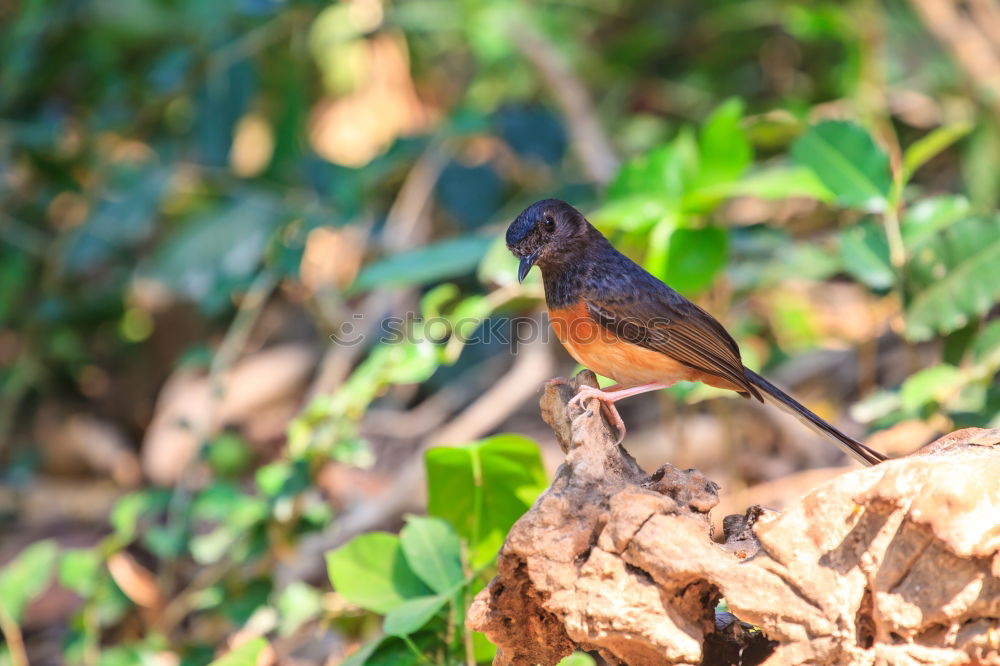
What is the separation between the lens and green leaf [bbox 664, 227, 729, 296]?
3.75 metres

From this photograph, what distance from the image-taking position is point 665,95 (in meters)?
7.18

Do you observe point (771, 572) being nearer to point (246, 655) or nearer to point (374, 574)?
point (374, 574)

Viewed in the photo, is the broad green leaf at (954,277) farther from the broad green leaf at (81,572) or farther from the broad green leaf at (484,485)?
the broad green leaf at (81,572)

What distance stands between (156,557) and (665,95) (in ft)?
15.9

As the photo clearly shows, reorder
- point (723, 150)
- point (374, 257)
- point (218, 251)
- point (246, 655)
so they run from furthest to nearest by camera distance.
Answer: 1. point (374, 257)
2. point (218, 251)
3. point (723, 150)
4. point (246, 655)

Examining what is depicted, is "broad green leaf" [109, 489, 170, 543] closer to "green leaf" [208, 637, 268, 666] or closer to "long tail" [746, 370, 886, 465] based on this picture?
"green leaf" [208, 637, 268, 666]

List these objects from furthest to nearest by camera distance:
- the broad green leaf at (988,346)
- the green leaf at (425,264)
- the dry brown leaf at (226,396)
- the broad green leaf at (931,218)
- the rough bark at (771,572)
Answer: the dry brown leaf at (226,396) < the green leaf at (425,264) < the broad green leaf at (931,218) < the broad green leaf at (988,346) < the rough bark at (771,572)

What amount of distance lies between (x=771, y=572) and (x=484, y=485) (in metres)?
1.17

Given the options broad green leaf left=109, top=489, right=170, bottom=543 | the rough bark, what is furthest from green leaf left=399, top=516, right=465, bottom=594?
broad green leaf left=109, top=489, right=170, bottom=543

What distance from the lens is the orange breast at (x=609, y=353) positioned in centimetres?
316

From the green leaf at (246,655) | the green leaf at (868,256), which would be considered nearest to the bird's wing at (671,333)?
the green leaf at (868,256)

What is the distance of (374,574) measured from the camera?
2949mm

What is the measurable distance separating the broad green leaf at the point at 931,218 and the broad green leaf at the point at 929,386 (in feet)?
1.81

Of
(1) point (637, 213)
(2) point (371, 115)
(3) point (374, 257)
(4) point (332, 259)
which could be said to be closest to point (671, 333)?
(1) point (637, 213)
